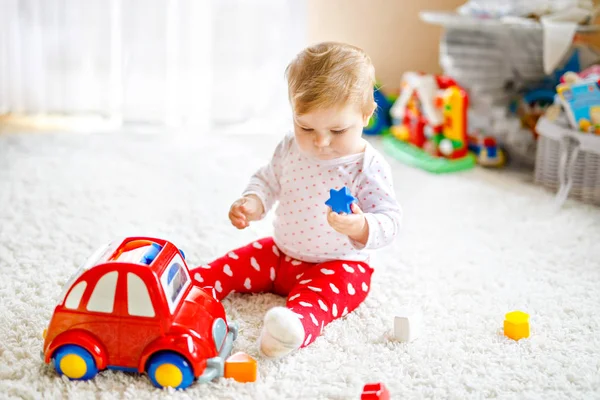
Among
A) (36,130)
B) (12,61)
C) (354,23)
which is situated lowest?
(36,130)

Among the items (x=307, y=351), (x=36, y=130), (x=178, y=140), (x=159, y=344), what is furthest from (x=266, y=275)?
(x=36, y=130)

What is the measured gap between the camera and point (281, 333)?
998 mm

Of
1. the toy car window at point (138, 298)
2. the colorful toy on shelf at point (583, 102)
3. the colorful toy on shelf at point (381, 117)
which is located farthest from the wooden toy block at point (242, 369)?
the colorful toy on shelf at point (381, 117)

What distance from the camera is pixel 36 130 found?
2.40 meters

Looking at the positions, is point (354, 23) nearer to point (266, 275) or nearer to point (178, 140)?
point (178, 140)

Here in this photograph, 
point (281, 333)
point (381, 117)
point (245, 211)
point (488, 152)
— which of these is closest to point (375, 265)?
point (245, 211)

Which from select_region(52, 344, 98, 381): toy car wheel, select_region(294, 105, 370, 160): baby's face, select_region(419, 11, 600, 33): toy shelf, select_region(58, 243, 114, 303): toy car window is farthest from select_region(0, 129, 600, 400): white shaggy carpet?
select_region(419, 11, 600, 33): toy shelf

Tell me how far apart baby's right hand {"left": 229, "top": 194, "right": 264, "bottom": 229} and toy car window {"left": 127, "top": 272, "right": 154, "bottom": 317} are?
257mm

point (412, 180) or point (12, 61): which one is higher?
point (12, 61)

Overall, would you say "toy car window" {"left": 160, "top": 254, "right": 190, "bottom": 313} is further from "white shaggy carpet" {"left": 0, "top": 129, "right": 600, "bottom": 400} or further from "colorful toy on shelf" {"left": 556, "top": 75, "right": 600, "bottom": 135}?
"colorful toy on shelf" {"left": 556, "top": 75, "right": 600, "bottom": 135}

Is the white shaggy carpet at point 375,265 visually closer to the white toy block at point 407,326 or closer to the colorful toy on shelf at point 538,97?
the white toy block at point 407,326

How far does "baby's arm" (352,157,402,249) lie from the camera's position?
44.0 inches

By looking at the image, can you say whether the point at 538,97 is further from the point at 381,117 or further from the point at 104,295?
the point at 104,295

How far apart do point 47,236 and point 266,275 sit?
532mm
